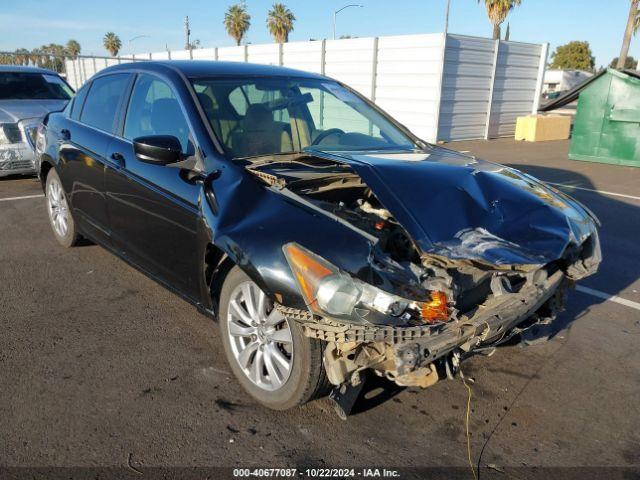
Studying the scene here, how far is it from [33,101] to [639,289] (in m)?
9.51

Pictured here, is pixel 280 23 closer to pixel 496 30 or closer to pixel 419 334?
pixel 496 30

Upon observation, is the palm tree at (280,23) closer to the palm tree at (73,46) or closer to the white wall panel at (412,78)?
the white wall panel at (412,78)

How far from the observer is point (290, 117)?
389cm

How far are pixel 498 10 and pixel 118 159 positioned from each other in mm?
29878

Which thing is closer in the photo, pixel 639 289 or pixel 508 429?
pixel 508 429

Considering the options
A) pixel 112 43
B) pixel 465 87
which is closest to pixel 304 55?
pixel 465 87

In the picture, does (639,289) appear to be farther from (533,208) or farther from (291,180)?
(291,180)

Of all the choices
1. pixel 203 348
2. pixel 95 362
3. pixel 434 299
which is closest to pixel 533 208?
pixel 434 299

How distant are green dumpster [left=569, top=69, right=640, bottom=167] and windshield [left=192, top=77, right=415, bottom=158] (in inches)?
401

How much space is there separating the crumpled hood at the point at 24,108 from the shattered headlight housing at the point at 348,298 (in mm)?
7858

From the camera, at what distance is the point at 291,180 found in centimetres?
297

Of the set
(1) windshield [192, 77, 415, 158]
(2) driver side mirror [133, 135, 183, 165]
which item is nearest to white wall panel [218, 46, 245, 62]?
(1) windshield [192, 77, 415, 158]

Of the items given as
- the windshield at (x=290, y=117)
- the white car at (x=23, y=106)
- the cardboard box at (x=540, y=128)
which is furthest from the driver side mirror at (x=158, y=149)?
the cardboard box at (x=540, y=128)

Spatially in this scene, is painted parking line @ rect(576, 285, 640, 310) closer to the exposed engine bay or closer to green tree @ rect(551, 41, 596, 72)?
the exposed engine bay
